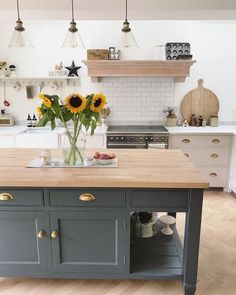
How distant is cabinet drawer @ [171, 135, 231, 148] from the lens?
12.3ft

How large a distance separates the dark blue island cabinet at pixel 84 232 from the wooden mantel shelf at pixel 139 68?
2.47 meters

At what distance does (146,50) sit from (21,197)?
10.5 feet

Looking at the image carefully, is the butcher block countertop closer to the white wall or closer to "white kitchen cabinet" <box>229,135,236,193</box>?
"white kitchen cabinet" <box>229,135,236,193</box>

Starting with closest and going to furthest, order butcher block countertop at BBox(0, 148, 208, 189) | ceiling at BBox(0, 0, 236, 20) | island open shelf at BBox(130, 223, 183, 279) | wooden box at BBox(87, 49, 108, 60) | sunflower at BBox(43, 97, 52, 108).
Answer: butcher block countertop at BBox(0, 148, 208, 189) → sunflower at BBox(43, 97, 52, 108) → island open shelf at BBox(130, 223, 183, 279) → ceiling at BBox(0, 0, 236, 20) → wooden box at BBox(87, 49, 108, 60)

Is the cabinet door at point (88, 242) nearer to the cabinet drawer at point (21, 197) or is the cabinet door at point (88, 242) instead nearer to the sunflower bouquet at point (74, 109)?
the cabinet drawer at point (21, 197)

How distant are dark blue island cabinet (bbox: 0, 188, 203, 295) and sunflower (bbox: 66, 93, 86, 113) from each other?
554mm

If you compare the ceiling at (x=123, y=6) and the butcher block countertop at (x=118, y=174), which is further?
the ceiling at (x=123, y=6)

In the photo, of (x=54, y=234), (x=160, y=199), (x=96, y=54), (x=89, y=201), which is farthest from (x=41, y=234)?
(x=96, y=54)

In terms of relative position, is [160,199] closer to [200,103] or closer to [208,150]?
[208,150]

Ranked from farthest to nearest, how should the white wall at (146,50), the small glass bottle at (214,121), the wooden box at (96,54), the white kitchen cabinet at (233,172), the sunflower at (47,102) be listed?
the small glass bottle at (214,121), the white wall at (146,50), the wooden box at (96,54), the white kitchen cabinet at (233,172), the sunflower at (47,102)

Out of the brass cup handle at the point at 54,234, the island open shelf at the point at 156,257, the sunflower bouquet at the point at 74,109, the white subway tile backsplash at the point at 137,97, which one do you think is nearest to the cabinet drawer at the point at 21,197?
the brass cup handle at the point at 54,234

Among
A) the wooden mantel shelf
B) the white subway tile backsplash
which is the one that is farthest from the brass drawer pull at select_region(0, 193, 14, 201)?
the white subway tile backsplash

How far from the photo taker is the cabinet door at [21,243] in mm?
1863

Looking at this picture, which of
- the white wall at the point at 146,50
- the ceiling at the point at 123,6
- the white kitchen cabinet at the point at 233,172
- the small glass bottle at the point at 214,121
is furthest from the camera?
the small glass bottle at the point at 214,121
